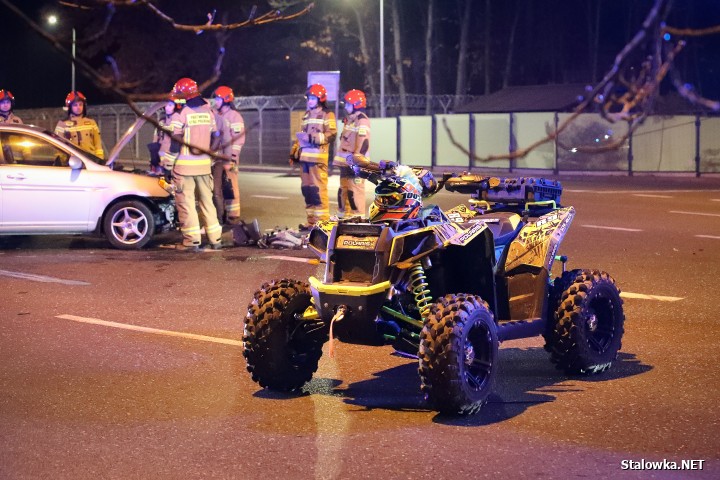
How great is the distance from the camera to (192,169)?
14.7m

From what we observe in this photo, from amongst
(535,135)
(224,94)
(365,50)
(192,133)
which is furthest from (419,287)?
(365,50)

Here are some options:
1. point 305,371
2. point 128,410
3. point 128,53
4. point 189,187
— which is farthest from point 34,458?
point 128,53

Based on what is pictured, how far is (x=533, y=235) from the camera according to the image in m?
7.98

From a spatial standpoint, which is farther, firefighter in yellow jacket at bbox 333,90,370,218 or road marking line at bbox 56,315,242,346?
firefighter in yellow jacket at bbox 333,90,370,218

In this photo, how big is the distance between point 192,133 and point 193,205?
1.10m

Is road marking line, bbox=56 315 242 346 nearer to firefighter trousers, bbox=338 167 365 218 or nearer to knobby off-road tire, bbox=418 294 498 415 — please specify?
knobby off-road tire, bbox=418 294 498 415

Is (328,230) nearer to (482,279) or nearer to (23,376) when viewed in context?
(482,279)

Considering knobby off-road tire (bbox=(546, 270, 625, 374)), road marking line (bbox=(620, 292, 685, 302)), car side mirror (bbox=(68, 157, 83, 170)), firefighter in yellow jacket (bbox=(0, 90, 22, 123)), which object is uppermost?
firefighter in yellow jacket (bbox=(0, 90, 22, 123))

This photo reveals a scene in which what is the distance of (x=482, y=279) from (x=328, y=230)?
1.08 meters

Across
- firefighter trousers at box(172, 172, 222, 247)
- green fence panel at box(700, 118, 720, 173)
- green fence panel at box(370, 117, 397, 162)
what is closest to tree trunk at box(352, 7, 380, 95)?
green fence panel at box(370, 117, 397, 162)

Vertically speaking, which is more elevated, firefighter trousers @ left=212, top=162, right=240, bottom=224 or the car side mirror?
the car side mirror

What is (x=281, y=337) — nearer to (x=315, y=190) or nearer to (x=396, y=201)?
(x=396, y=201)

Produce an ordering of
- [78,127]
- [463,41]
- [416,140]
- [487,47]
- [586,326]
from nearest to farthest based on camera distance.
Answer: [586,326] → [78,127] → [416,140] → [463,41] → [487,47]

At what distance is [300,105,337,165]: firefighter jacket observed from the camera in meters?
17.1
